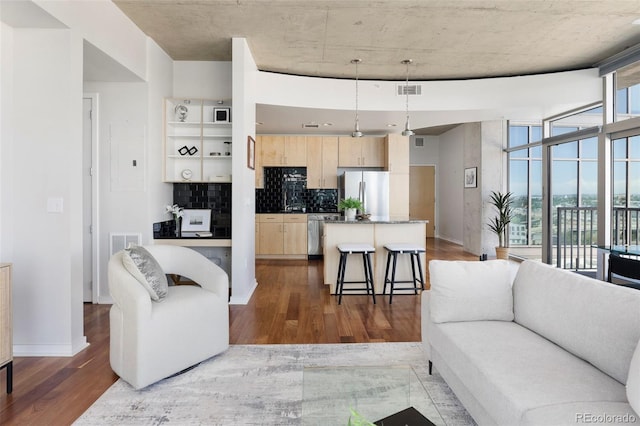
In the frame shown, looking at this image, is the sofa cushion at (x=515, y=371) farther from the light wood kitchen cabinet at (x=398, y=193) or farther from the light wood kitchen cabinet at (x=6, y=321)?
the light wood kitchen cabinet at (x=398, y=193)

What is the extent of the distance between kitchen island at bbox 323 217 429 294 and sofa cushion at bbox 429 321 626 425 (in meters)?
2.53

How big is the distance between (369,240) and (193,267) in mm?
2412

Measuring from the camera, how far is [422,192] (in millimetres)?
10023

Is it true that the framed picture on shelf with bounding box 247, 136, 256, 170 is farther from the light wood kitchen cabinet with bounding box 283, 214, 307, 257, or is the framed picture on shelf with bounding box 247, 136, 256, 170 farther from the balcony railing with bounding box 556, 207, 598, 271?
the balcony railing with bounding box 556, 207, 598, 271

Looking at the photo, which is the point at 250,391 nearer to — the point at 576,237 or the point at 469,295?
the point at 469,295

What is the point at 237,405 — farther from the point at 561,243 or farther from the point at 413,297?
the point at 561,243

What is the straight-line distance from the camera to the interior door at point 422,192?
9.98m

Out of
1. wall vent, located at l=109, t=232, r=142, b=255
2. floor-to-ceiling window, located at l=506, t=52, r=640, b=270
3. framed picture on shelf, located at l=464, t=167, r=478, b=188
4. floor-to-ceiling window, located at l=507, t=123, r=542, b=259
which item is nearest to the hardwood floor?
wall vent, located at l=109, t=232, r=142, b=255

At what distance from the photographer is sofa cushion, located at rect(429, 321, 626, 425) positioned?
1.39m

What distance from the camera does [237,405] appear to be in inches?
81.9

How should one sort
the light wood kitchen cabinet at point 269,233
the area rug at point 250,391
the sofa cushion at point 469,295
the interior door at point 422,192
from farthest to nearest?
the interior door at point 422,192
the light wood kitchen cabinet at point 269,233
the sofa cushion at point 469,295
the area rug at point 250,391

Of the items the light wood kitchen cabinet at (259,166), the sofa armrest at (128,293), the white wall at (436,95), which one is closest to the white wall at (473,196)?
the white wall at (436,95)

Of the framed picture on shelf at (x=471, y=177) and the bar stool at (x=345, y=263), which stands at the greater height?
the framed picture on shelf at (x=471, y=177)

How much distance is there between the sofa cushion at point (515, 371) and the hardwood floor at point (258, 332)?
44.4 inches
